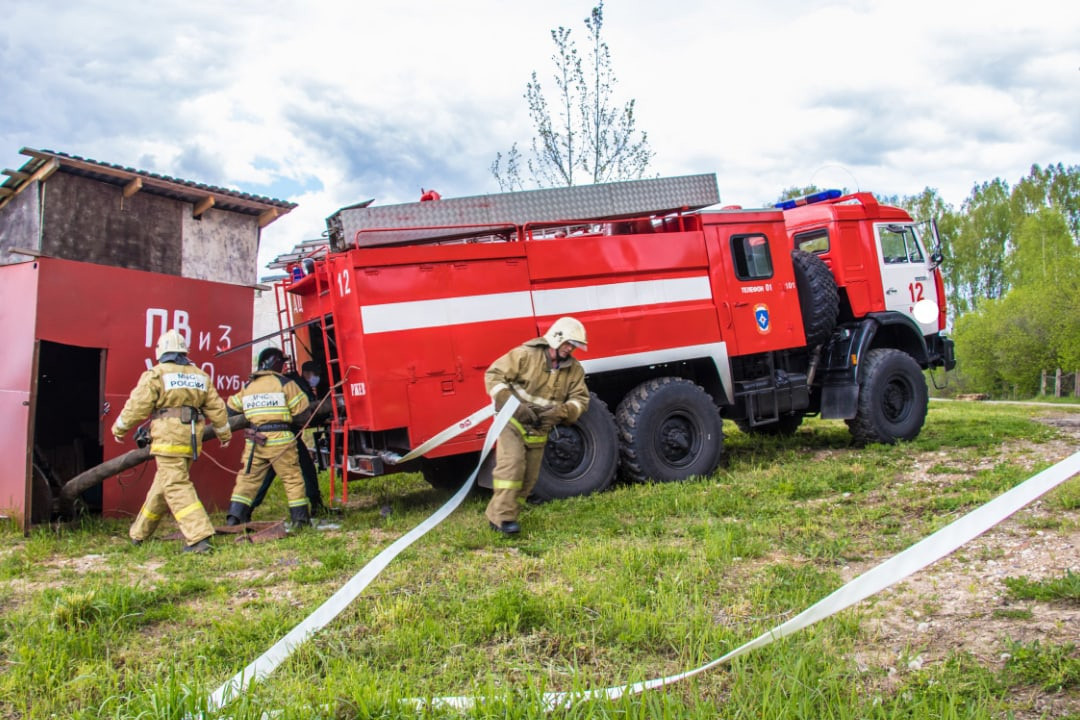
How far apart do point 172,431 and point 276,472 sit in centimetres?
95

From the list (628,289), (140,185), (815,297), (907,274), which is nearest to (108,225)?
(140,185)

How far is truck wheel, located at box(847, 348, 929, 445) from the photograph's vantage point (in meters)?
8.95

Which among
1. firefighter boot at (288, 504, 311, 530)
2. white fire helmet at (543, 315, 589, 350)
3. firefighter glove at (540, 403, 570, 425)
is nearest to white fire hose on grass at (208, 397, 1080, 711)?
firefighter glove at (540, 403, 570, 425)

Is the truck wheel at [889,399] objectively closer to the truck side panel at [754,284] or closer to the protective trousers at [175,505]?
the truck side panel at [754,284]

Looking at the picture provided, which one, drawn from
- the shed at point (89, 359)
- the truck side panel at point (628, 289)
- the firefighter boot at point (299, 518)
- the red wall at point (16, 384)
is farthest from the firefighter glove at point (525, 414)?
the red wall at point (16, 384)

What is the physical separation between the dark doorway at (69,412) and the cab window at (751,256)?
644 centimetres

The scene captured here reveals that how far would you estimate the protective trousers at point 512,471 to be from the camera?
583cm

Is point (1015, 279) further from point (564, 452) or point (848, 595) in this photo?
point (848, 595)

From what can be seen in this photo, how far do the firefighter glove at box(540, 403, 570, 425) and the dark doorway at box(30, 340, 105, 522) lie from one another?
15.2 ft

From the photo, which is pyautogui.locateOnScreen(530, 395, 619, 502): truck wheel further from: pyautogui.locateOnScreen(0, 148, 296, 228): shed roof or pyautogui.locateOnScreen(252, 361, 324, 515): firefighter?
pyautogui.locateOnScreen(0, 148, 296, 228): shed roof

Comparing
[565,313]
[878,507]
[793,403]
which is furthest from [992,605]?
[793,403]

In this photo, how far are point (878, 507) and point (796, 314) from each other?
3.03m

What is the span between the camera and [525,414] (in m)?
6.05

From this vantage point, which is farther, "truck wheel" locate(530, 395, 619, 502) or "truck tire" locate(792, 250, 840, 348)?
"truck tire" locate(792, 250, 840, 348)
